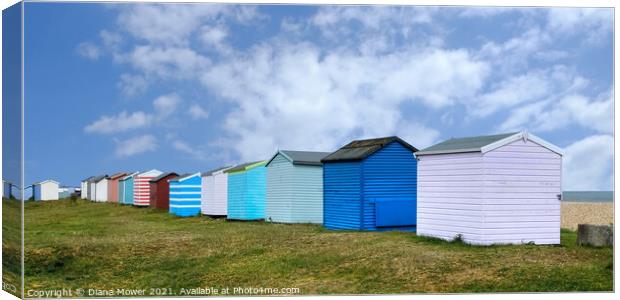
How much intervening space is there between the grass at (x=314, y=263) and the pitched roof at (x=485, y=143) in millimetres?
2547

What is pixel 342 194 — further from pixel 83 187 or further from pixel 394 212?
pixel 83 187

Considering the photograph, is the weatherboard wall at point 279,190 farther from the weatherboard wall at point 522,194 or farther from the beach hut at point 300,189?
the weatherboard wall at point 522,194

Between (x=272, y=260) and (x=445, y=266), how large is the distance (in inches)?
173

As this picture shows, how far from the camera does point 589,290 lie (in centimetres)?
1591

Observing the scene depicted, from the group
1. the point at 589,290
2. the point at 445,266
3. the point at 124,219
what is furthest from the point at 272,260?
the point at 124,219

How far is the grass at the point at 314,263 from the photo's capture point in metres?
16.2

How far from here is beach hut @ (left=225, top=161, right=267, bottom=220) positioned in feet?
111

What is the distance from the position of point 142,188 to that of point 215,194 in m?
12.4

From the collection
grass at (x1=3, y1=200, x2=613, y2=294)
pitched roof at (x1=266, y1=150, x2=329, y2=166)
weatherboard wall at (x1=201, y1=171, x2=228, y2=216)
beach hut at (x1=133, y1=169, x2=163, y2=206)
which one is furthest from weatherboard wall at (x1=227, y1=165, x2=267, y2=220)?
beach hut at (x1=133, y1=169, x2=163, y2=206)

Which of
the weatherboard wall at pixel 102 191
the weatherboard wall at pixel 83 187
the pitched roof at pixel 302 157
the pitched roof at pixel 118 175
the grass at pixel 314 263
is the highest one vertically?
the pitched roof at pixel 302 157

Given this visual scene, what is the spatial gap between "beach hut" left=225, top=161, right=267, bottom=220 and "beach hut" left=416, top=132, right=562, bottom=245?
1400 centimetres

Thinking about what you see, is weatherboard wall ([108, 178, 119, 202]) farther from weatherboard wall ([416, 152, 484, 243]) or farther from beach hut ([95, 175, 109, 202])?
weatherboard wall ([416, 152, 484, 243])

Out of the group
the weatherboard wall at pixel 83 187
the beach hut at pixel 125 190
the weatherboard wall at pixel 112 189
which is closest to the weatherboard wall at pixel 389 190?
the weatherboard wall at pixel 83 187

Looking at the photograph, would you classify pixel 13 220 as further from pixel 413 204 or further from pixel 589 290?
pixel 413 204
